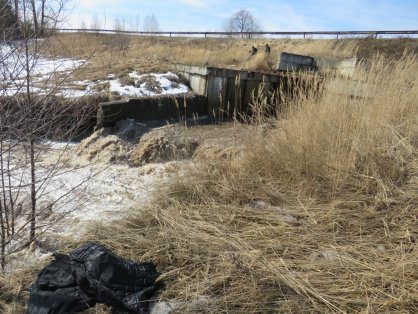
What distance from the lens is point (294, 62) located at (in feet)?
48.0

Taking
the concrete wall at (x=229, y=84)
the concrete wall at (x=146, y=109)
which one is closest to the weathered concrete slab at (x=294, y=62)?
the concrete wall at (x=229, y=84)

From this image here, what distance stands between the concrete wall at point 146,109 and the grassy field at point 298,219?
400 cm

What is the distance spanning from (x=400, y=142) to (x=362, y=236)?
4.80 feet

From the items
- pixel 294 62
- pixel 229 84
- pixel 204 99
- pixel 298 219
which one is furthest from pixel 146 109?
pixel 294 62

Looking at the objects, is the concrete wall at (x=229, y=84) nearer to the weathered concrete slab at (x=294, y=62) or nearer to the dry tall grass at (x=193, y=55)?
the dry tall grass at (x=193, y=55)

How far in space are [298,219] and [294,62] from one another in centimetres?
1152

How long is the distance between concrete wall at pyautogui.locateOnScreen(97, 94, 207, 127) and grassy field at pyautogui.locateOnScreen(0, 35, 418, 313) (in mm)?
4001

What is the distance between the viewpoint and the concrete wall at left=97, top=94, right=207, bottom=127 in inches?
360

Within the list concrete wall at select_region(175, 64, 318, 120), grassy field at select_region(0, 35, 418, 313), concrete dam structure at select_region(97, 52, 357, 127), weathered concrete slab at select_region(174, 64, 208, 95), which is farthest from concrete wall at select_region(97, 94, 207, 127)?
grassy field at select_region(0, 35, 418, 313)

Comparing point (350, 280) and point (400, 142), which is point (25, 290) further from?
point (400, 142)

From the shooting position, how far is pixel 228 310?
2.85 m

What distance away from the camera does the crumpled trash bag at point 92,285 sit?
2944 mm

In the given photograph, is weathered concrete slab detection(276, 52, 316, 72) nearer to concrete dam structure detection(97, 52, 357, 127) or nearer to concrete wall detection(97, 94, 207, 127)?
concrete dam structure detection(97, 52, 357, 127)

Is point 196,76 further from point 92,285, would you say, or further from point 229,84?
point 92,285
